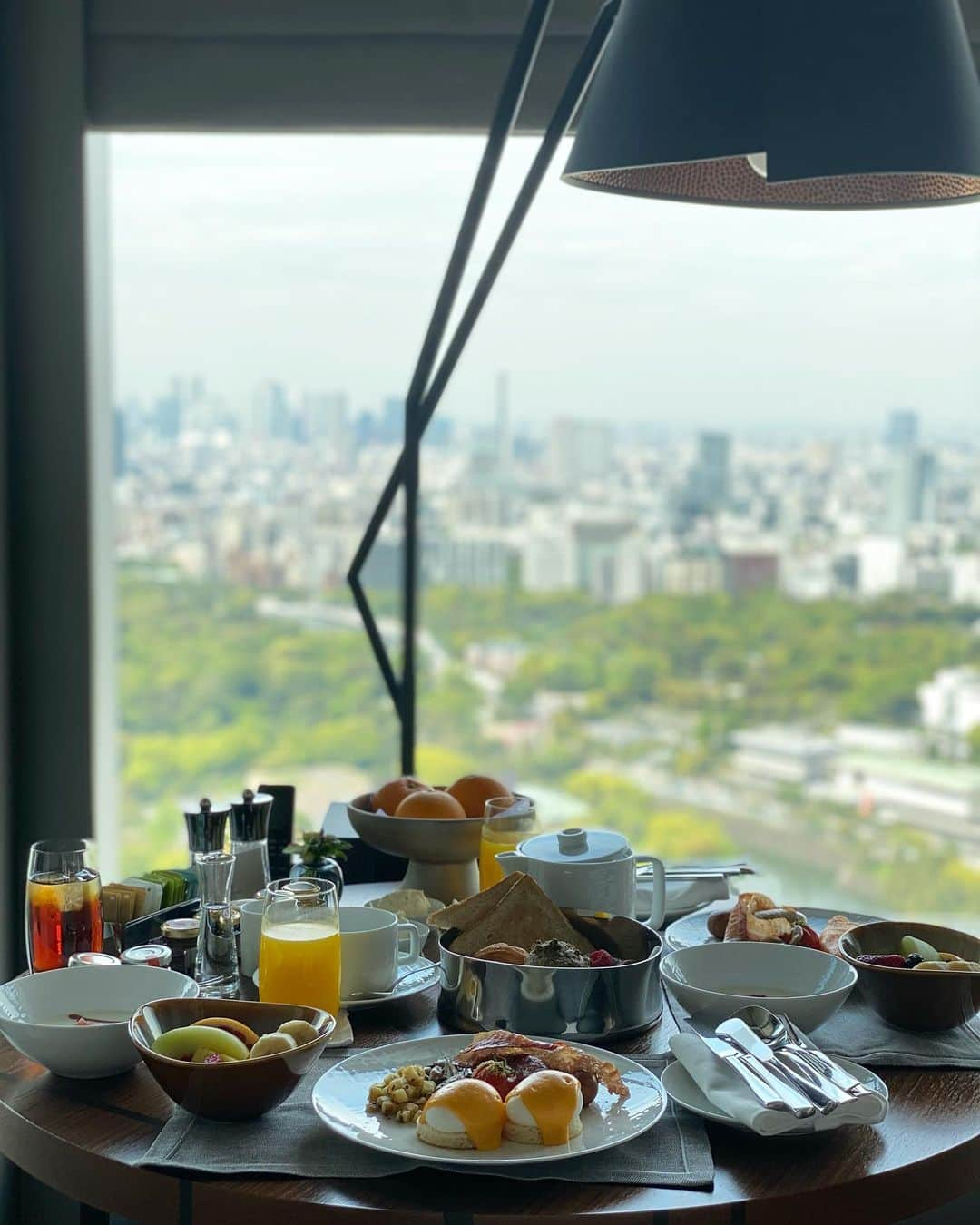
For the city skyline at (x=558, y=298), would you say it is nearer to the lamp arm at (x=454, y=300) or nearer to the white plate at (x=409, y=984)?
the lamp arm at (x=454, y=300)

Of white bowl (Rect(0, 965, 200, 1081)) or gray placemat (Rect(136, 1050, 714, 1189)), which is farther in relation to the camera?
white bowl (Rect(0, 965, 200, 1081))

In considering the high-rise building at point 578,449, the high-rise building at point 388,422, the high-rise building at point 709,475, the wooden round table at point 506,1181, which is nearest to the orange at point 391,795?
the wooden round table at point 506,1181

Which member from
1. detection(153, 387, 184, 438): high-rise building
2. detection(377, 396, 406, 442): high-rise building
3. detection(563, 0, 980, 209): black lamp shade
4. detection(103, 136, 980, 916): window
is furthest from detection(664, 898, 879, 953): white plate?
detection(377, 396, 406, 442): high-rise building

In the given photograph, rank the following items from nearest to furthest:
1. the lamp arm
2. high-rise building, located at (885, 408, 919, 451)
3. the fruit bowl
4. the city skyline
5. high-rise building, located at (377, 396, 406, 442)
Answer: the fruit bowl, the lamp arm, the city skyline, high-rise building, located at (377, 396, 406, 442), high-rise building, located at (885, 408, 919, 451)

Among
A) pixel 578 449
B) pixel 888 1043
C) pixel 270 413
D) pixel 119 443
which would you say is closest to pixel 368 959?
pixel 888 1043

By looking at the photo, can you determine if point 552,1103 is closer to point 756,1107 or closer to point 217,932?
point 756,1107

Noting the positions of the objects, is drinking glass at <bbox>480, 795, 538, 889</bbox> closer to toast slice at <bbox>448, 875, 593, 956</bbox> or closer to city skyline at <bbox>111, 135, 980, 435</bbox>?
toast slice at <bbox>448, 875, 593, 956</bbox>
